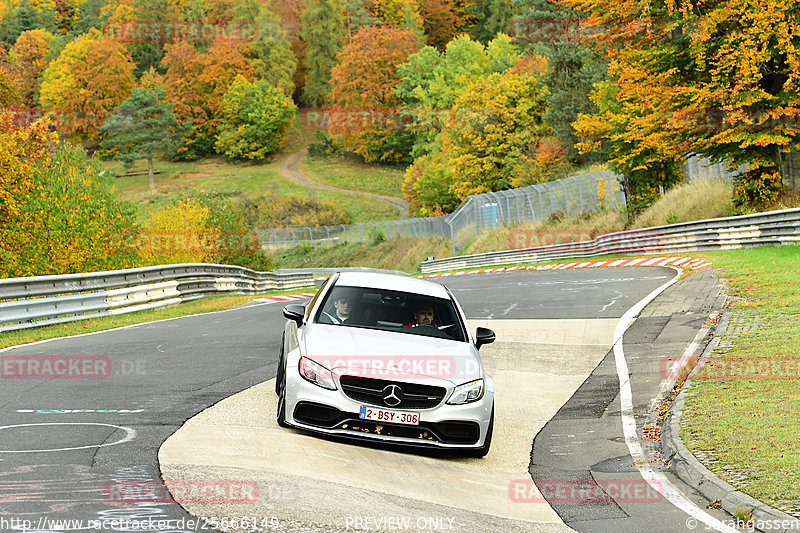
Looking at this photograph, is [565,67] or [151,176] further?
[151,176]

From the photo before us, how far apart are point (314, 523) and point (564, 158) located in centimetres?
6293

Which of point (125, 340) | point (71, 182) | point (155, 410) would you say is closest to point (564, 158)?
point (71, 182)

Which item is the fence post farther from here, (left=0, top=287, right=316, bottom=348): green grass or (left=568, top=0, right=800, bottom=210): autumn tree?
(left=0, top=287, right=316, bottom=348): green grass

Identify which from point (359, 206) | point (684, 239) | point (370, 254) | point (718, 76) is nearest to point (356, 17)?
point (359, 206)

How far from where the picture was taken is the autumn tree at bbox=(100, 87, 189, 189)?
4751 inches

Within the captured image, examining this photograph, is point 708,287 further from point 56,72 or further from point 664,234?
point 56,72

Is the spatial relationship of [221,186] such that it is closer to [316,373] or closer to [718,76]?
[718,76]

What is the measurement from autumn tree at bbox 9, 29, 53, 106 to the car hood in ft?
512

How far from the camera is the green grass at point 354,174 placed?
115250 millimetres

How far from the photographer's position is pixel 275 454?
7.45 metres

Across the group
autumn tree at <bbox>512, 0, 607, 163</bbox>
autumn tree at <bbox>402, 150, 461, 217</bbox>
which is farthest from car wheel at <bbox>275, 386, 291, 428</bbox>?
autumn tree at <bbox>402, 150, 461, 217</bbox>

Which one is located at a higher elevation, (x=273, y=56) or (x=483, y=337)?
(x=273, y=56)

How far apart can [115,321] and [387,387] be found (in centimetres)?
1348

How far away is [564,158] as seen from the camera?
6681cm
